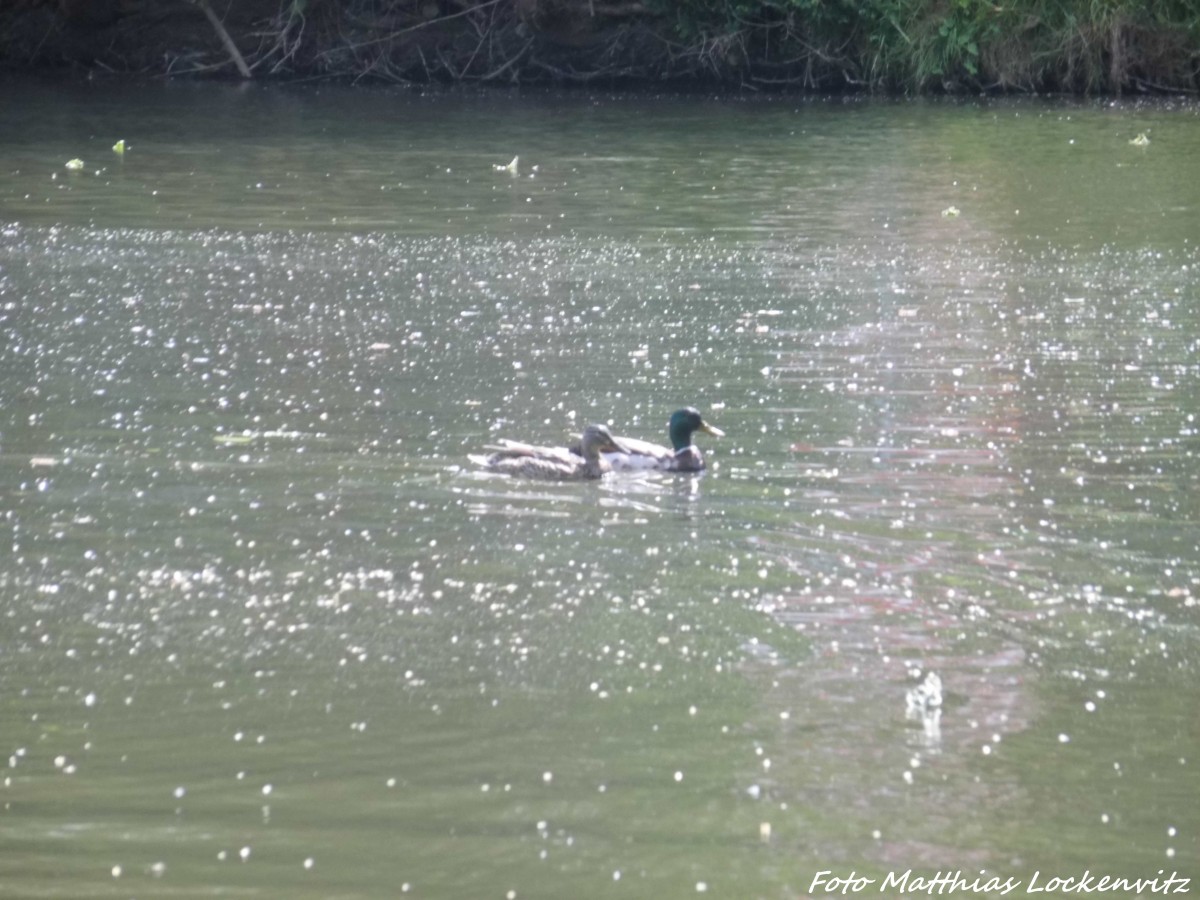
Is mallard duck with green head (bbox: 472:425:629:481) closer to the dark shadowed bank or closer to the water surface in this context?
the water surface

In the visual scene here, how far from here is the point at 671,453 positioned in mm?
9844

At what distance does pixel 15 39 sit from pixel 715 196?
64.0ft

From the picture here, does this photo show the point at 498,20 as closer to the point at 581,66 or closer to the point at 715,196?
the point at 581,66

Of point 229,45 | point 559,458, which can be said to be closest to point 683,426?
point 559,458

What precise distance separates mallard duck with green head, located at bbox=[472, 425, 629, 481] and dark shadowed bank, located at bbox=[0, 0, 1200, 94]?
870 inches

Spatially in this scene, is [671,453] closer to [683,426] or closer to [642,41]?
[683,426]

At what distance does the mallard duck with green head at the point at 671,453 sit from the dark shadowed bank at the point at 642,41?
21804mm

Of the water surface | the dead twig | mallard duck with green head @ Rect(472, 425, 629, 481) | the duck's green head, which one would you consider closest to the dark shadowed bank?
the dead twig

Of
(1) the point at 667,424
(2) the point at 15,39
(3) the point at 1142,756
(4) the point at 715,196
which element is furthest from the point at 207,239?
(2) the point at 15,39

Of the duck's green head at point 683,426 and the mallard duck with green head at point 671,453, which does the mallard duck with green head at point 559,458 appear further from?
the duck's green head at point 683,426

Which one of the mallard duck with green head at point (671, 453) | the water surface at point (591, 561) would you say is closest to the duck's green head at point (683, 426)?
the mallard duck with green head at point (671, 453)

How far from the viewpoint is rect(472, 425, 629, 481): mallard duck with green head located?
9.52 metres

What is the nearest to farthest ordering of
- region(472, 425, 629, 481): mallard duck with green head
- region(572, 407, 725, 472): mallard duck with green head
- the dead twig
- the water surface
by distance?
the water surface
region(472, 425, 629, 481): mallard duck with green head
region(572, 407, 725, 472): mallard duck with green head
the dead twig

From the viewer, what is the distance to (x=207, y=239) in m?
17.3
